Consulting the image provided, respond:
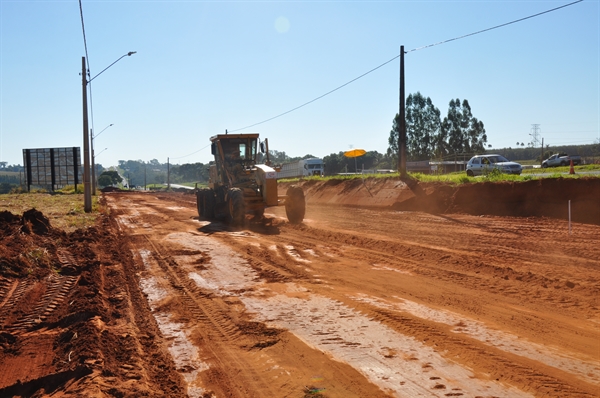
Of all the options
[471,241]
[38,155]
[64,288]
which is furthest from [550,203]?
[38,155]

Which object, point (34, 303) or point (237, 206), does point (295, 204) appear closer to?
point (237, 206)

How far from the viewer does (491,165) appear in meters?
33.4

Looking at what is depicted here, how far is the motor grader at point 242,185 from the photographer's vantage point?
20.1 meters

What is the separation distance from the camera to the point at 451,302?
8562 millimetres

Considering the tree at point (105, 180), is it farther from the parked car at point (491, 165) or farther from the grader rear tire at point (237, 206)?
the grader rear tire at point (237, 206)

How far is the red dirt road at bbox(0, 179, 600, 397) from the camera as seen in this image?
5.64m

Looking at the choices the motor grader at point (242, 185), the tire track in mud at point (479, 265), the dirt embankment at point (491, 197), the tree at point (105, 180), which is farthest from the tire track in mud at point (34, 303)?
the tree at point (105, 180)

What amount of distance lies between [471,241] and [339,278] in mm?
5508

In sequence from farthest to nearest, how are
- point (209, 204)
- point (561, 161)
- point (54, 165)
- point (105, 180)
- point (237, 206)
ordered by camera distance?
point (105, 180) → point (54, 165) → point (561, 161) → point (209, 204) → point (237, 206)

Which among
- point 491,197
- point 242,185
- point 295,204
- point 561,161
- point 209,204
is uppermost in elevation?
point 561,161

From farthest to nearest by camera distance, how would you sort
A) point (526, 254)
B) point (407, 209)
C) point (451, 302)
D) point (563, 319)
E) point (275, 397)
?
1. point (407, 209)
2. point (526, 254)
3. point (451, 302)
4. point (563, 319)
5. point (275, 397)

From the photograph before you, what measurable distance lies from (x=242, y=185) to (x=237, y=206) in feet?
6.65

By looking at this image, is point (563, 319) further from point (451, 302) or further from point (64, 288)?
point (64, 288)

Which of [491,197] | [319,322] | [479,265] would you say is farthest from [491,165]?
[319,322]
